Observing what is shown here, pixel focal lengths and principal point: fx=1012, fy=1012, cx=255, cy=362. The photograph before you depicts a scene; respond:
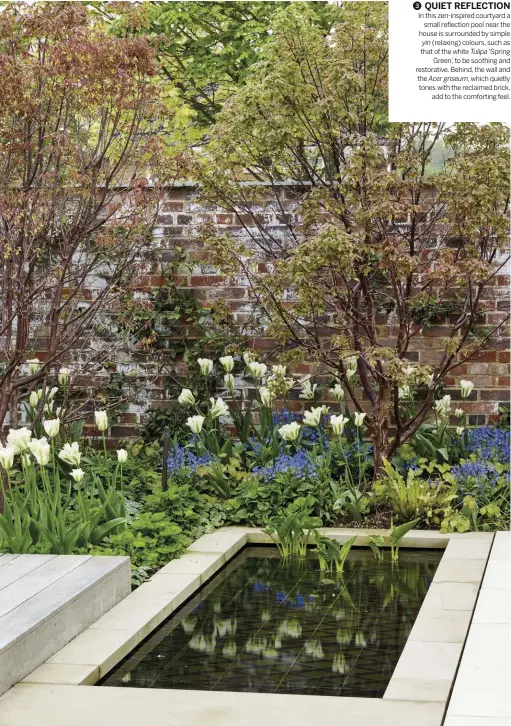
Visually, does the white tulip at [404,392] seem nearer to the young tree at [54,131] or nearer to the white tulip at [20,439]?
the young tree at [54,131]

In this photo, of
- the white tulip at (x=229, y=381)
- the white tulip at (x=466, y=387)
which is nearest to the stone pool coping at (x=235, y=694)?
the white tulip at (x=466, y=387)

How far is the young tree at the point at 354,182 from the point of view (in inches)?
241

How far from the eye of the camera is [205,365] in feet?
24.5

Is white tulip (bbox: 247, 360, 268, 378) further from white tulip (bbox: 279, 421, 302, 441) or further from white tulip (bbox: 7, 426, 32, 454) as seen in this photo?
white tulip (bbox: 7, 426, 32, 454)

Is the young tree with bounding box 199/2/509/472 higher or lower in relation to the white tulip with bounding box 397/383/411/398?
higher

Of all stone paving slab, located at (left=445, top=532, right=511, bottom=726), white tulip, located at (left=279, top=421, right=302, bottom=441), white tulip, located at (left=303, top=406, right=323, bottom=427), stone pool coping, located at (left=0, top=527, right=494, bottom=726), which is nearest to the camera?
stone paving slab, located at (left=445, top=532, right=511, bottom=726)

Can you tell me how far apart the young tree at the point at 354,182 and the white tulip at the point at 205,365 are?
0.83 meters

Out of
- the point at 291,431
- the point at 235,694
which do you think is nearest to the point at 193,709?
the point at 235,694

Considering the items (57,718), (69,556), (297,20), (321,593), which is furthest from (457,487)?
(57,718)

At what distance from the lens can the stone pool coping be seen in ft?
11.2

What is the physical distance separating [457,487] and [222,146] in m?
2.63

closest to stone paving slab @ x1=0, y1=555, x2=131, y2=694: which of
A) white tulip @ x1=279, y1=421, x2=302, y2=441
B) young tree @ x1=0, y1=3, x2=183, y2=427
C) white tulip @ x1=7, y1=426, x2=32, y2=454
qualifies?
white tulip @ x1=7, y1=426, x2=32, y2=454

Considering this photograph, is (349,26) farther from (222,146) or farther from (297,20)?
(222,146)

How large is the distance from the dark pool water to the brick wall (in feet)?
7.33
